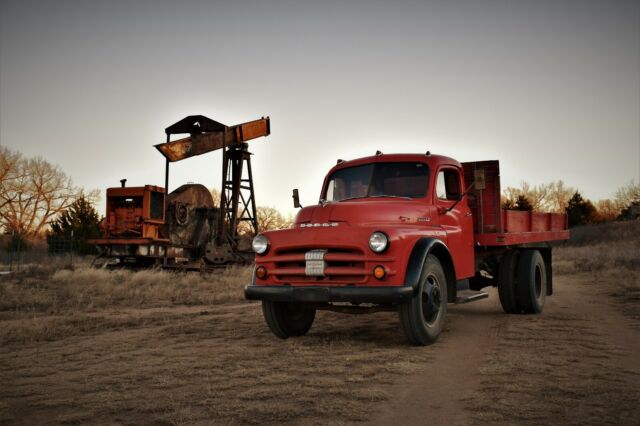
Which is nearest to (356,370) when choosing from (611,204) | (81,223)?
(81,223)

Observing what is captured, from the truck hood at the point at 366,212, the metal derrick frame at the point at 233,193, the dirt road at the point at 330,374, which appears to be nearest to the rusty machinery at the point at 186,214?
the metal derrick frame at the point at 233,193

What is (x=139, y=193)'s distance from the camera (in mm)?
19703

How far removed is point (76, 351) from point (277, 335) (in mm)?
2531

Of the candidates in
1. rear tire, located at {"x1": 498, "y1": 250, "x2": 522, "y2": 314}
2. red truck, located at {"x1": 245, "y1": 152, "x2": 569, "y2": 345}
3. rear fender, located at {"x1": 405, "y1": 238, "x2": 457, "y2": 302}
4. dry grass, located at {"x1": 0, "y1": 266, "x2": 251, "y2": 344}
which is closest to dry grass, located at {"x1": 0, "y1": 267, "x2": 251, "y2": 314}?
dry grass, located at {"x1": 0, "y1": 266, "x2": 251, "y2": 344}

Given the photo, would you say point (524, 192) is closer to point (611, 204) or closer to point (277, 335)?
point (611, 204)

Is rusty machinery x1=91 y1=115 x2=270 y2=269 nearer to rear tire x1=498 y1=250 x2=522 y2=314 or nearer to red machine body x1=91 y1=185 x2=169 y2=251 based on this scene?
red machine body x1=91 y1=185 x2=169 y2=251

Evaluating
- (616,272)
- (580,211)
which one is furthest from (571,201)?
(616,272)

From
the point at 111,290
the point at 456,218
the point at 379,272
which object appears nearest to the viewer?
the point at 379,272

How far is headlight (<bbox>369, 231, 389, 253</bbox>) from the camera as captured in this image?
6.10 meters

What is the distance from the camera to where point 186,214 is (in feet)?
73.3

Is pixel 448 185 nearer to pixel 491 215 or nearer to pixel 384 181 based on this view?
pixel 384 181

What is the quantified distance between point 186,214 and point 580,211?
190 feet

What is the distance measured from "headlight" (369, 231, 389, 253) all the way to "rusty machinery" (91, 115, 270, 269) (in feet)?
49.7

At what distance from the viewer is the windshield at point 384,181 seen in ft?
25.0
